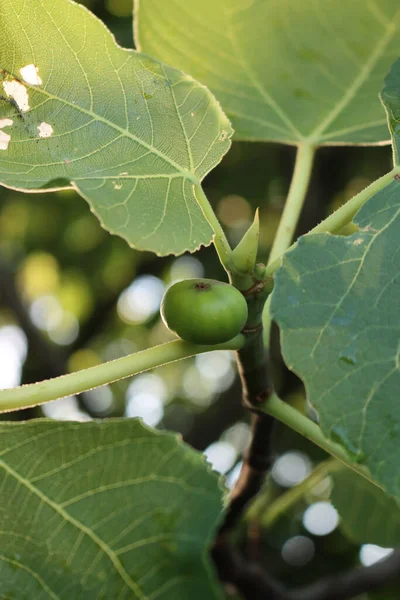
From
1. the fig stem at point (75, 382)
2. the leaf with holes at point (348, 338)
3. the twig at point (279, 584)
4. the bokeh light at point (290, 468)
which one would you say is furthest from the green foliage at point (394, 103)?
the bokeh light at point (290, 468)

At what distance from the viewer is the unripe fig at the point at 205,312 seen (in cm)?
56

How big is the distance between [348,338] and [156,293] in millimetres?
1802

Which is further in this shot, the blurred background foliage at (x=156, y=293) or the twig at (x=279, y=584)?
the blurred background foliage at (x=156, y=293)

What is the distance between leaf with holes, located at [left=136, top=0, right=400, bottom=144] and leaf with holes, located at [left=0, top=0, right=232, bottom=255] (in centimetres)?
24

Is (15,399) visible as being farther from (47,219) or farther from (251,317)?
(47,219)

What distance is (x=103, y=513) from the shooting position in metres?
0.55

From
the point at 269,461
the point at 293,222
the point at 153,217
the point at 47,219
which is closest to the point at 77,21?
the point at 153,217

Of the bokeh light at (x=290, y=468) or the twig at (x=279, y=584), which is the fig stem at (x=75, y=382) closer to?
the twig at (x=279, y=584)

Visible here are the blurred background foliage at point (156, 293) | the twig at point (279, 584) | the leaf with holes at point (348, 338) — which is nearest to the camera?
the leaf with holes at point (348, 338)

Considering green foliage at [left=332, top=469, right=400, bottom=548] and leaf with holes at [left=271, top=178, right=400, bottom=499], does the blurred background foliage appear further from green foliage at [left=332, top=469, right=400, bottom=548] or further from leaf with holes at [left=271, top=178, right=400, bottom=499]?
leaf with holes at [left=271, top=178, right=400, bottom=499]

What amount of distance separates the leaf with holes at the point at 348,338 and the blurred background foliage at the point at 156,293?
1.17m

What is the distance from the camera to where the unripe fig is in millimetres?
560

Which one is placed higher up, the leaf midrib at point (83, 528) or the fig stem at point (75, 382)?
the fig stem at point (75, 382)

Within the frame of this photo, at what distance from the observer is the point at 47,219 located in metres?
2.21
